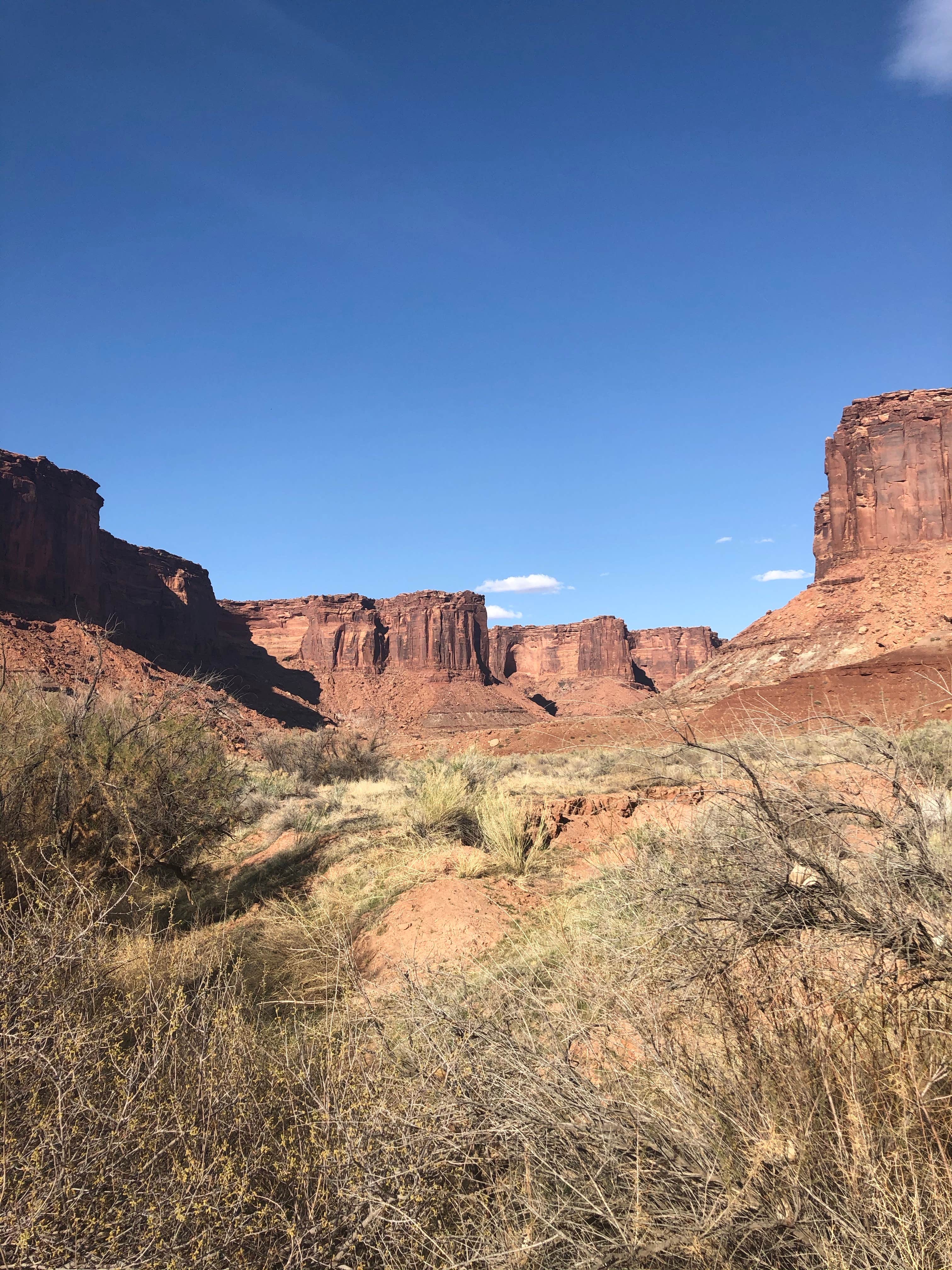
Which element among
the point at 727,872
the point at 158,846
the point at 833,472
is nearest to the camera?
the point at 727,872

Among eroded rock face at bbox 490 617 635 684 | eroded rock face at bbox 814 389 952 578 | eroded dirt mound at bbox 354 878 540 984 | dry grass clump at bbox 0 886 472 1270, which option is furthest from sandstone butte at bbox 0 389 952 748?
eroded rock face at bbox 490 617 635 684

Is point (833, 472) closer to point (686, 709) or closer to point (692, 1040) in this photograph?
point (686, 709)

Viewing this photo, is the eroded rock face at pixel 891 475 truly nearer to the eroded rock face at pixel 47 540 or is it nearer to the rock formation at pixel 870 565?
the rock formation at pixel 870 565

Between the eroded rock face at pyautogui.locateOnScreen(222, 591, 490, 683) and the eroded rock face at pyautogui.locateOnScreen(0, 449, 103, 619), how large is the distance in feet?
103

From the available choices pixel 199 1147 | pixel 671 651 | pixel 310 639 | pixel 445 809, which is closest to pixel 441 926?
pixel 445 809

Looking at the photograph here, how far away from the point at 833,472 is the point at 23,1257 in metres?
52.9

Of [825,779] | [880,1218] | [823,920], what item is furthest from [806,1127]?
[825,779]

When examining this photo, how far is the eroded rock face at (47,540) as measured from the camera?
4772 centimetres

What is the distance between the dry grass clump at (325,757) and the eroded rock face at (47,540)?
111 ft

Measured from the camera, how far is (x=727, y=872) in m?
2.98

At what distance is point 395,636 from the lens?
8481 centimetres

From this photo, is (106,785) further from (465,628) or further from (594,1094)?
(465,628)

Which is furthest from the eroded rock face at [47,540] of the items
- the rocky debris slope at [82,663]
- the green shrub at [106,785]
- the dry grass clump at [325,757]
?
the green shrub at [106,785]

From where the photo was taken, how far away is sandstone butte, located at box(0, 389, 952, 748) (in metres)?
31.9
